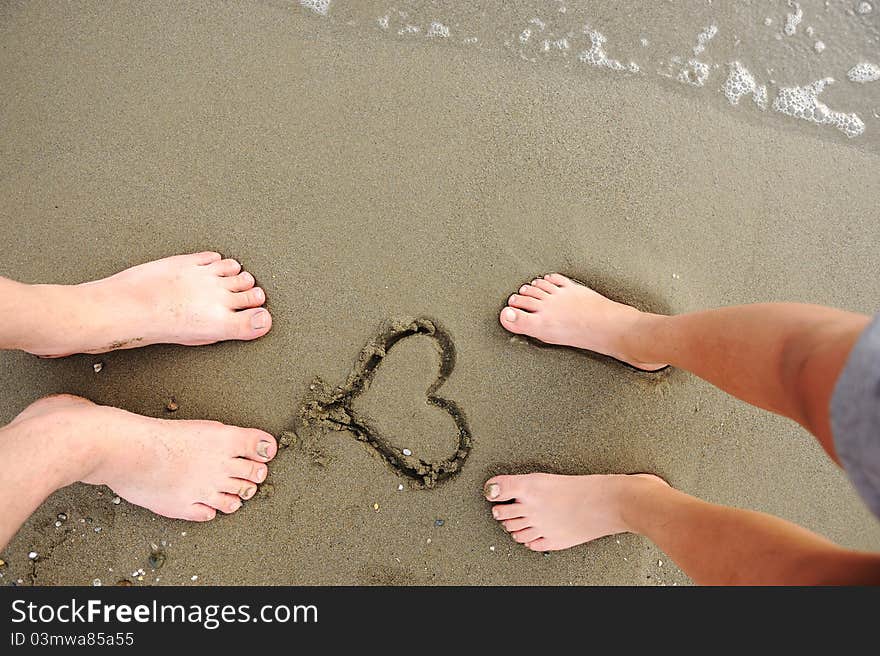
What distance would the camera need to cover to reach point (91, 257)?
1718 millimetres

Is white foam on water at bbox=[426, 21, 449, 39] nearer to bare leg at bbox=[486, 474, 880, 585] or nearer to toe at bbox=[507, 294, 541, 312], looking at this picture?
toe at bbox=[507, 294, 541, 312]

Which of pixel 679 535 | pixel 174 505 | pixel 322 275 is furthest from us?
pixel 322 275

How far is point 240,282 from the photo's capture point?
1698 millimetres

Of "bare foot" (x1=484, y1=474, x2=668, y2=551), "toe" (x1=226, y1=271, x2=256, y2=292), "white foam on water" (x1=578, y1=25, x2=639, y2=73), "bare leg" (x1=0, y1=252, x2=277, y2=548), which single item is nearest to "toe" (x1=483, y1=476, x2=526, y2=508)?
"bare foot" (x1=484, y1=474, x2=668, y2=551)

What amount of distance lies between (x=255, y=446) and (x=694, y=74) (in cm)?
164

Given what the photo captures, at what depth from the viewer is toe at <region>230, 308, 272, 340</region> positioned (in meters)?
1.66

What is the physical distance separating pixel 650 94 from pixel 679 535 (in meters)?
1.23

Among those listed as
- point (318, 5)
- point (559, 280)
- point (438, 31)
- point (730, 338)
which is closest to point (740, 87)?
point (559, 280)

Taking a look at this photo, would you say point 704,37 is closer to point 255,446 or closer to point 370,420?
point 370,420
